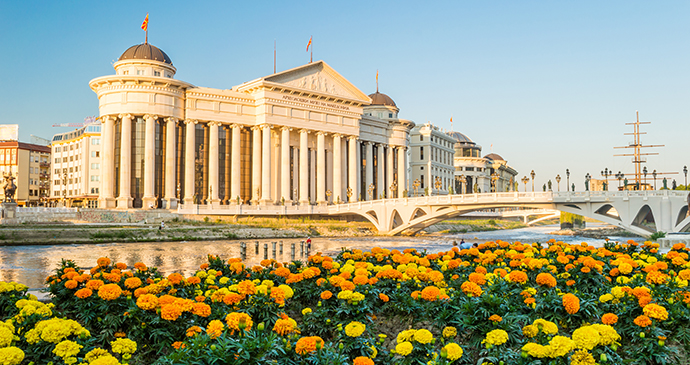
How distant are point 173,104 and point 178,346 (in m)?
83.5

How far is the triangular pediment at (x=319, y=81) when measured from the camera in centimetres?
9788

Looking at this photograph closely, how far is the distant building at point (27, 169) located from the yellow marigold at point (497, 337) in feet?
463

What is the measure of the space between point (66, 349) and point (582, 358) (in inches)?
327

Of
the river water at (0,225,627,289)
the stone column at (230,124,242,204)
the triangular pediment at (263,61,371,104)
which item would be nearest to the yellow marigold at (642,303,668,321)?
the river water at (0,225,627,289)

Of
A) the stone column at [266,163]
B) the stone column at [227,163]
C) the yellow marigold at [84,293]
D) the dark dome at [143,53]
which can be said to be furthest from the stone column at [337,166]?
the yellow marigold at [84,293]

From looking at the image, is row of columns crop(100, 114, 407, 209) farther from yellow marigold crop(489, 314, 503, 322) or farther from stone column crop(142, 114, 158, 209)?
yellow marigold crop(489, 314, 503, 322)

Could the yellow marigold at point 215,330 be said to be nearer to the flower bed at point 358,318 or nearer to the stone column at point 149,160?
the flower bed at point 358,318

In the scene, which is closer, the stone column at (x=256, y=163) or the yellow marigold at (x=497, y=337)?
the yellow marigold at (x=497, y=337)

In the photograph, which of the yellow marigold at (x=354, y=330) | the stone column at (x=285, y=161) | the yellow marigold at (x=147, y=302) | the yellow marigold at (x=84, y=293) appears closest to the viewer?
the yellow marigold at (x=354, y=330)

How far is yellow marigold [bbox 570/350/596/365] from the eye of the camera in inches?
336

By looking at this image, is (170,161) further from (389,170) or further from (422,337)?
(422,337)

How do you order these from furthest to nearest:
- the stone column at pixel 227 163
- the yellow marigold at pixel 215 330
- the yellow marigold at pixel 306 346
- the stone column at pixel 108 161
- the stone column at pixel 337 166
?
1. the stone column at pixel 337 166
2. the stone column at pixel 227 163
3. the stone column at pixel 108 161
4. the yellow marigold at pixel 215 330
5. the yellow marigold at pixel 306 346

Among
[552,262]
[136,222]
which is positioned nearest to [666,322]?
[552,262]

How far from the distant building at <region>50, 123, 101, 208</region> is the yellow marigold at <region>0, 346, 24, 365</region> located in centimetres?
11614
